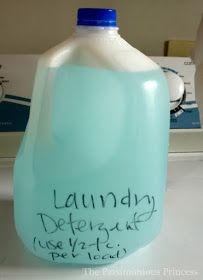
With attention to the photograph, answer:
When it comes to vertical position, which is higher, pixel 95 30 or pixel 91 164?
pixel 95 30

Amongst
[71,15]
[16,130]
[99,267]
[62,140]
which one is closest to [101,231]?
[99,267]

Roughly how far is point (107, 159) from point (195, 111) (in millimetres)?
549

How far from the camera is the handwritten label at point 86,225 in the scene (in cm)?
64

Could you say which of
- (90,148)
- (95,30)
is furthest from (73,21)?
(90,148)

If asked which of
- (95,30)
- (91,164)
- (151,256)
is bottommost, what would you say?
(151,256)

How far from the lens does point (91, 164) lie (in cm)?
62

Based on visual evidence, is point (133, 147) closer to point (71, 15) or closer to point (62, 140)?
point (62, 140)

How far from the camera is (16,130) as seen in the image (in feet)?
3.42

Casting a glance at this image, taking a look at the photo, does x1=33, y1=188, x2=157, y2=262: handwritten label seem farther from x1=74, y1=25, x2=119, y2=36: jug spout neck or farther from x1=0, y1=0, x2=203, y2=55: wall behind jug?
x1=0, y1=0, x2=203, y2=55: wall behind jug

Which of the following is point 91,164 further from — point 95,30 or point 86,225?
point 95,30

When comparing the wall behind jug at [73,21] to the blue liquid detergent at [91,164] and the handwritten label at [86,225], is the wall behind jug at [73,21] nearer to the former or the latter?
the blue liquid detergent at [91,164]

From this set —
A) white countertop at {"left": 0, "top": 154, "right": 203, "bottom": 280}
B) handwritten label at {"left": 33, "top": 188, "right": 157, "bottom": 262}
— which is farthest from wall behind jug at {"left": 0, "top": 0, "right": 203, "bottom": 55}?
handwritten label at {"left": 33, "top": 188, "right": 157, "bottom": 262}

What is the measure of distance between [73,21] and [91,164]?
1.97 feet

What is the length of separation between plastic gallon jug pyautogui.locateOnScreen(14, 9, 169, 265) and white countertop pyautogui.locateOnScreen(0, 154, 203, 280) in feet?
0.08
